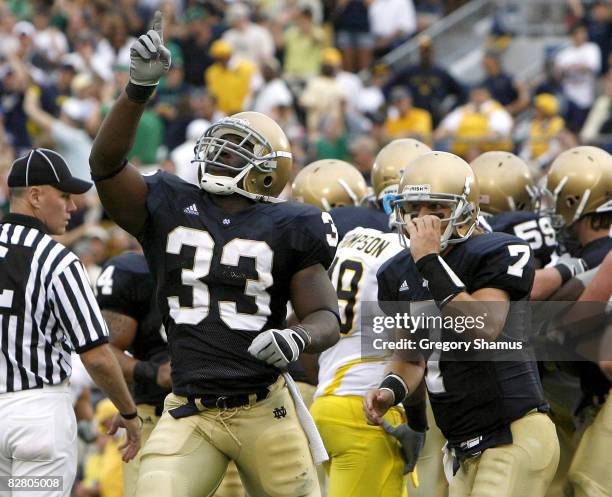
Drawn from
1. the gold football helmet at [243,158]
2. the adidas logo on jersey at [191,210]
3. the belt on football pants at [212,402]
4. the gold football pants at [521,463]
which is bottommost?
the gold football pants at [521,463]

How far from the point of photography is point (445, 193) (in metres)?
5.02

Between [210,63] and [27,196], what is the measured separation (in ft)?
34.1

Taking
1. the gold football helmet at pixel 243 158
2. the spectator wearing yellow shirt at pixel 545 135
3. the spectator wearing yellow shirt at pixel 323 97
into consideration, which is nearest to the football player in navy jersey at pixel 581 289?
the gold football helmet at pixel 243 158

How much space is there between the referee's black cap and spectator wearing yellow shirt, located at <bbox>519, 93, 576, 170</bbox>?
6039mm

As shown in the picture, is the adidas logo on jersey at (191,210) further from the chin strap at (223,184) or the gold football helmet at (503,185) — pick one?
the gold football helmet at (503,185)

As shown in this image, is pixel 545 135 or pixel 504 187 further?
pixel 545 135

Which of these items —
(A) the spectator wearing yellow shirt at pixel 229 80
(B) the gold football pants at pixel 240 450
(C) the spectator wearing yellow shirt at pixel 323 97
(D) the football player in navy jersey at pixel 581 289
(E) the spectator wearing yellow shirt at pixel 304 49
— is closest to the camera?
(B) the gold football pants at pixel 240 450

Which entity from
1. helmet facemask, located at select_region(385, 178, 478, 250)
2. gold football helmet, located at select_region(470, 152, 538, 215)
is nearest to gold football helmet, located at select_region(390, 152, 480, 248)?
helmet facemask, located at select_region(385, 178, 478, 250)

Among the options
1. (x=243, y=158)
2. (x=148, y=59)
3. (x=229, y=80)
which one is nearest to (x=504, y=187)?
(x=243, y=158)

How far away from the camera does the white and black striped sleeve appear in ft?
→ 16.6

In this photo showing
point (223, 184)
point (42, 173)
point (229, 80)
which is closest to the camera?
point (223, 184)

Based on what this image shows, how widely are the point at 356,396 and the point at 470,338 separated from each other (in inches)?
45.9

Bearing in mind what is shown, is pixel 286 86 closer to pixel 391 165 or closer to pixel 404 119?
pixel 404 119

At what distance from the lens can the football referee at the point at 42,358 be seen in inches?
197
